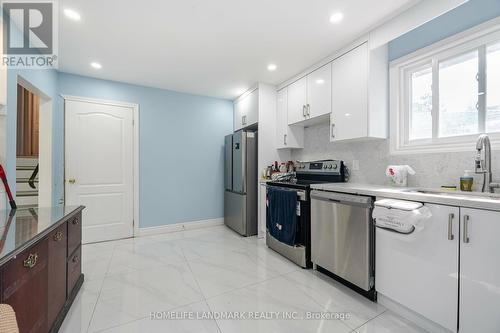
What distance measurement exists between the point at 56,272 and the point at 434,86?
345cm

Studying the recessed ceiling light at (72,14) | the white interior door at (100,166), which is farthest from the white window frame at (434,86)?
the white interior door at (100,166)

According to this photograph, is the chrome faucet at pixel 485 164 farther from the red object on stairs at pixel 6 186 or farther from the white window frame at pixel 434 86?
the red object on stairs at pixel 6 186

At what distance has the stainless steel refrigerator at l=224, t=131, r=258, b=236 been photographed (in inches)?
140

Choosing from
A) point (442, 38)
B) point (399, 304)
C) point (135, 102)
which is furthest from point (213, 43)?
point (399, 304)

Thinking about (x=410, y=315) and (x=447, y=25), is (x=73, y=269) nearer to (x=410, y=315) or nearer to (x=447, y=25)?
(x=410, y=315)

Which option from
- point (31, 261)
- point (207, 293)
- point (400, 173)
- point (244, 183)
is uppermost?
point (400, 173)

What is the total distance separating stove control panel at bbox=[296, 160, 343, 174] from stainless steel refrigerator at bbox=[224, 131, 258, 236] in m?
0.78

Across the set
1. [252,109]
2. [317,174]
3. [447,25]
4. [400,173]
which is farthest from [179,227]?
[447,25]

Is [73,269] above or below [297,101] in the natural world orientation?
below

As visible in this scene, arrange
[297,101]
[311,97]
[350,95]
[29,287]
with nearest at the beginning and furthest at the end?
[29,287] → [350,95] → [311,97] → [297,101]

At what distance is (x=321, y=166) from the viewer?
2949 mm

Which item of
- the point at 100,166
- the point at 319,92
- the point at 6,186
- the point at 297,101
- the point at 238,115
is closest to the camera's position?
the point at 6,186

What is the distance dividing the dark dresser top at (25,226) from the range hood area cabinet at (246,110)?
8.60 ft

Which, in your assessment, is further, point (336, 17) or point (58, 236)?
point (336, 17)
